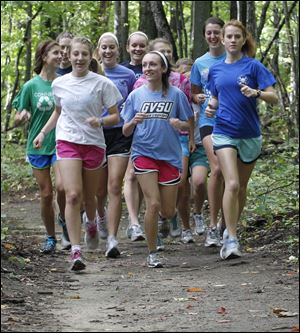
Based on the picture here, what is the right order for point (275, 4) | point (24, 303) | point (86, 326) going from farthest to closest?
point (275, 4) → point (24, 303) → point (86, 326)

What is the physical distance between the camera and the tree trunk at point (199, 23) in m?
15.6

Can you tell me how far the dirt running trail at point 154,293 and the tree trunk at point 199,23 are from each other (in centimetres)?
560

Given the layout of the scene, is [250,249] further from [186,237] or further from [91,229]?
[91,229]

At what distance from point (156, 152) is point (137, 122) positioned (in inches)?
15.1

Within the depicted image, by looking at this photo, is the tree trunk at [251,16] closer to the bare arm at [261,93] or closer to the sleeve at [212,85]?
the sleeve at [212,85]

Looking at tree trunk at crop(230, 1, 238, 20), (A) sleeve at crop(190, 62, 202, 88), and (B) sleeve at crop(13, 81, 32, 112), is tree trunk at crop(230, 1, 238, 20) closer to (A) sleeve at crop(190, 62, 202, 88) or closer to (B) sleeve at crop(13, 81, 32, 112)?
(A) sleeve at crop(190, 62, 202, 88)

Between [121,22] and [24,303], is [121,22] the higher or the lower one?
the higher one

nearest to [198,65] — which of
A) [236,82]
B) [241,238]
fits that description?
[236,82]

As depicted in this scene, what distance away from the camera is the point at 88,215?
997cm

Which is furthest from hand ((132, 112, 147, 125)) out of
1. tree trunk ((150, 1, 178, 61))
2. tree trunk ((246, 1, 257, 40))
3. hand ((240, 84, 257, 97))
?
tree trunk ((246, 1, 257, 40))

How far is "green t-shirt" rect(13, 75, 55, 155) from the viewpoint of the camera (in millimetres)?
10414

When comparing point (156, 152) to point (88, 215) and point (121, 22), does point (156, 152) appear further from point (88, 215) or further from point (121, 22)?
point (121, 22)

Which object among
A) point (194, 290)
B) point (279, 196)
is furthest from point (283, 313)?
point (279, 196)

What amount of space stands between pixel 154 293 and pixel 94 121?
233 centimetres
